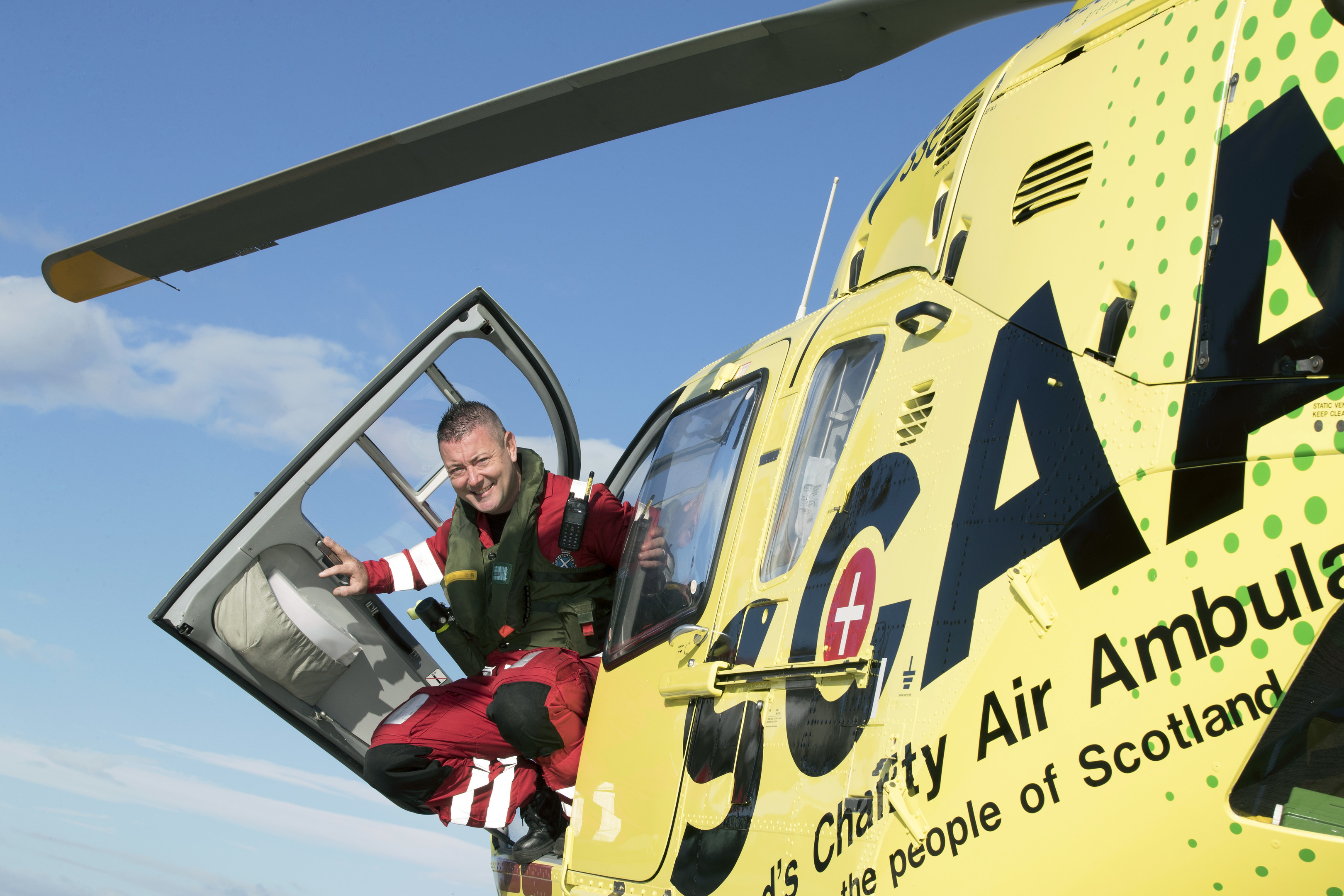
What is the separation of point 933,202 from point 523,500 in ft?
6.87

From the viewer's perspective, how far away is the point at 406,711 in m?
4.39

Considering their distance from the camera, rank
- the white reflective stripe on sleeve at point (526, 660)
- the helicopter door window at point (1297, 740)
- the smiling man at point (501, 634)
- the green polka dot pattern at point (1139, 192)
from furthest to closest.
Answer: the white reflective stripe on sleeve at point (526, 660), the smiling man at point (501, 634), the green polka dot pattern at point (1139, 192), the helicopter door window at point (1297, 740)

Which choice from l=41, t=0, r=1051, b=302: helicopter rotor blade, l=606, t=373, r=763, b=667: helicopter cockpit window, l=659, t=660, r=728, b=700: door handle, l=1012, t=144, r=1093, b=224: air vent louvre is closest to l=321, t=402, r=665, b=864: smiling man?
l=606, t=373, r=763, b=667: helicopter cockpit window

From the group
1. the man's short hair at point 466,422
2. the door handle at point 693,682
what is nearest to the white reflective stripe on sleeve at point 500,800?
the door handle at point 693,682

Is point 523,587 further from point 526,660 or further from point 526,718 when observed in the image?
point 526,718

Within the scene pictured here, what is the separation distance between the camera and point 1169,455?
182 centimetres

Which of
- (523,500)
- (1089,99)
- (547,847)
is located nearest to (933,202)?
(1089,99)

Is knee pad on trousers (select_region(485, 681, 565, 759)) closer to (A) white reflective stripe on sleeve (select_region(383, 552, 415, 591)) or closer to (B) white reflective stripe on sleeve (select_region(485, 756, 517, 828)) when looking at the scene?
(B) white reflective stripe on sleeve (select_region(485, 756, 517, 828))

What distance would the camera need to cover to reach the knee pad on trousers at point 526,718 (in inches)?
149

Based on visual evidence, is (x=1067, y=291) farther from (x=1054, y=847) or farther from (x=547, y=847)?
(x=547, y=847)

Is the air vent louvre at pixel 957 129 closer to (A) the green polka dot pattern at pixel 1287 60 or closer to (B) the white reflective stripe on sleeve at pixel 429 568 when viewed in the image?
(A) the green polka dot pattern at pixel 1287 60

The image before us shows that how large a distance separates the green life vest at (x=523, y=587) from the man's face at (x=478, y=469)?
10 centimetres

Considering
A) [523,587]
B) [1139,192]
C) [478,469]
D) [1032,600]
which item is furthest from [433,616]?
[1139,192]

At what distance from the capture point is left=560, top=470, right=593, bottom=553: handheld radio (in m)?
4.20
